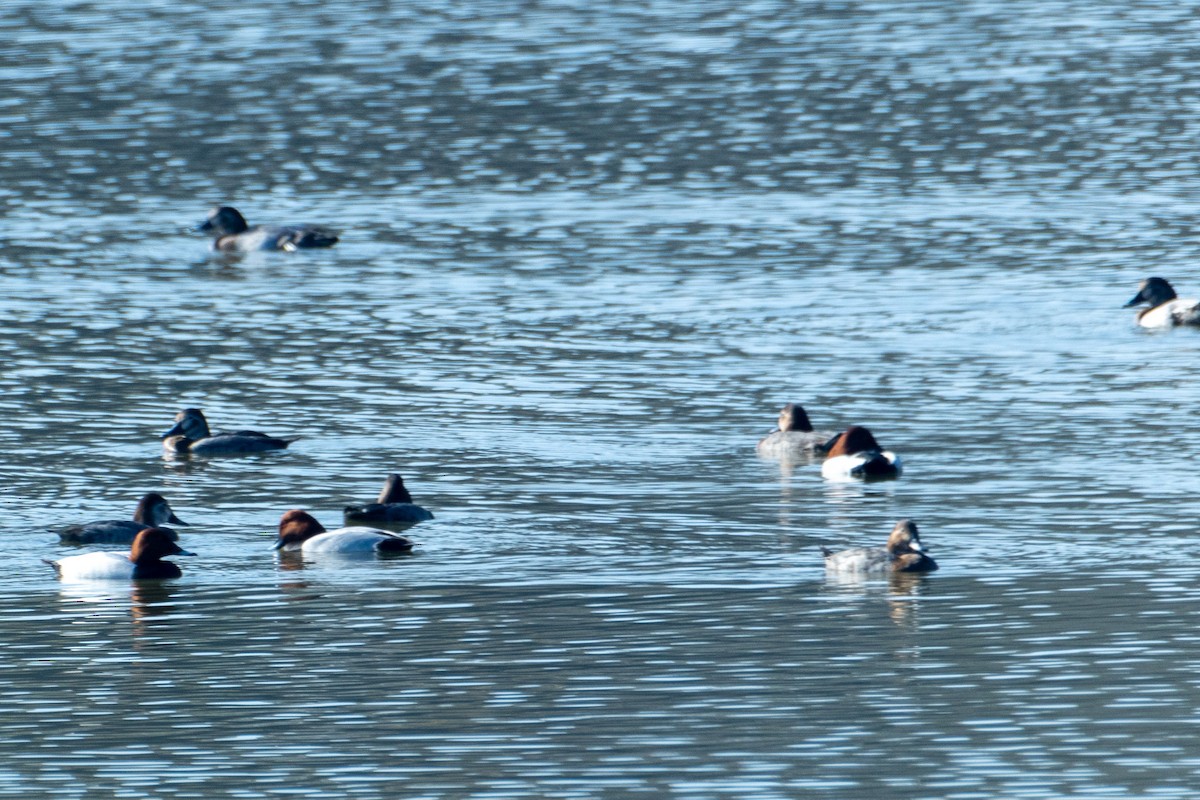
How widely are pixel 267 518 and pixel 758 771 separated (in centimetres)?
813

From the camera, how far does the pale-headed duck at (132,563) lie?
19.6 metres

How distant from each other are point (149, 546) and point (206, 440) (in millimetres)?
4578

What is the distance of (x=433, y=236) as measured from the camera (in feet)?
119

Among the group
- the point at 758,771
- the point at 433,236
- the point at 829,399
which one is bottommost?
the point at 758,771

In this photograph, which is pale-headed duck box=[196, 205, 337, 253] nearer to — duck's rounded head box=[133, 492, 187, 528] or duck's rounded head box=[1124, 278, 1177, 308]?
duck's rounded head box=[1124, 278, 1177, 308]

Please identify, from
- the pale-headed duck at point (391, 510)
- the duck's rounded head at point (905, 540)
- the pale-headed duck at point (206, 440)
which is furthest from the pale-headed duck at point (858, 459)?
the pale-headed duck at point (206, 440)

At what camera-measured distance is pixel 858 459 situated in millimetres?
22484

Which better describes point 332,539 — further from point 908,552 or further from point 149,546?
point 908,552

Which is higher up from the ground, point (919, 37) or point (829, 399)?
point (919, 37)

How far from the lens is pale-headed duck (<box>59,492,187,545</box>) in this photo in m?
20.5

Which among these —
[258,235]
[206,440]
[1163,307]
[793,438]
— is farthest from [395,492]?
[258,235]

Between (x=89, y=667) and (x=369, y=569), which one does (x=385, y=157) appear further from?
(x=89, y=667)

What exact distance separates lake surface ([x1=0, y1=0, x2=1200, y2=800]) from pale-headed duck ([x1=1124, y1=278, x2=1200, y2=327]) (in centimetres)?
32

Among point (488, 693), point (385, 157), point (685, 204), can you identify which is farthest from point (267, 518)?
point (385, 157)
